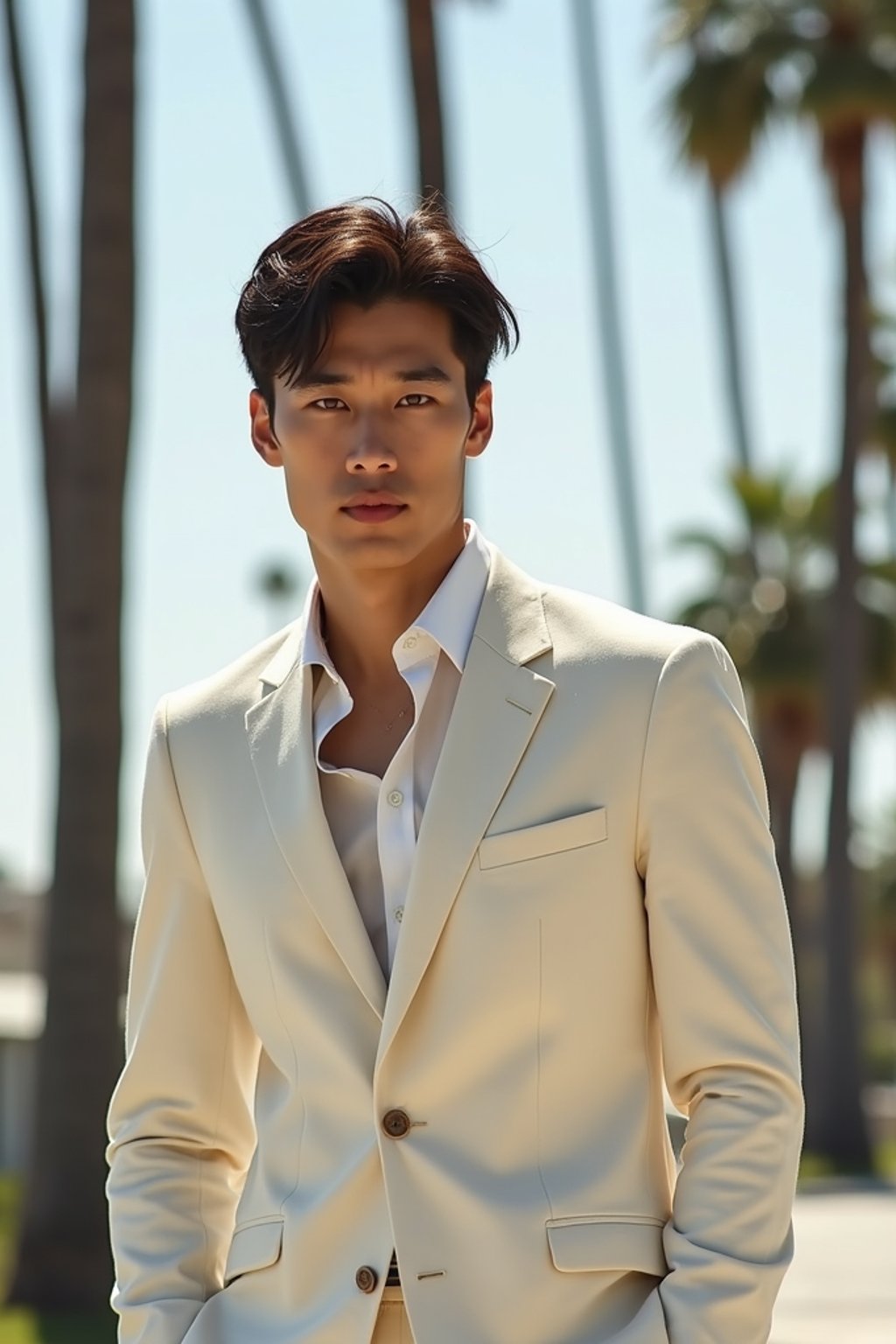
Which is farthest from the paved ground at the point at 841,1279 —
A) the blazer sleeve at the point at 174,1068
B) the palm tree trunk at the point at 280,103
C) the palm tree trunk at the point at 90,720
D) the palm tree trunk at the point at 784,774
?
the palm tree trunk at the point at 280,103

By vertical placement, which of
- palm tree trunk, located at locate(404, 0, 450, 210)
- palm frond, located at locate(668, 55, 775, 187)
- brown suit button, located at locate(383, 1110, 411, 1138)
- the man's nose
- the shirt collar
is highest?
palm frond, located at locate(668, 55, 775, 187)

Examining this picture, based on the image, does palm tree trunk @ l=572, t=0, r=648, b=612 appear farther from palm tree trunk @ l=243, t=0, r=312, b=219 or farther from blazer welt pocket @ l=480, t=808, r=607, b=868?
blazer welt pocket @ l=480, t=808, r=607, b=868

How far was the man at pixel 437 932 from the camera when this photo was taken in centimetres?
267

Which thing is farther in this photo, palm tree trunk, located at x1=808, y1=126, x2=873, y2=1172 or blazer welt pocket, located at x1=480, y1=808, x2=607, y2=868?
palm tree trunk, located at x1=808, y1=126, x2=873, y2=1172

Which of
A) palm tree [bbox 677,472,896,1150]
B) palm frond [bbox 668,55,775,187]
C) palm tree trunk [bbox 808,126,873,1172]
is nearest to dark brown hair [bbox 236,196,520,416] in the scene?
palm frond [bbox 668,55,775,187]

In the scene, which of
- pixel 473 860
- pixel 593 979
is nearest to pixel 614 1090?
pixel 593 979

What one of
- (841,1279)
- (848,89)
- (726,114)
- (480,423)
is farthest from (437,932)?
(726,114)

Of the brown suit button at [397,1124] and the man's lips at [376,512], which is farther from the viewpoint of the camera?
the man's lips at [376,512]

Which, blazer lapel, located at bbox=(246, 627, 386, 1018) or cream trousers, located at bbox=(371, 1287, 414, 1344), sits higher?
blazer lapel, located at bbox=(246, 627, 386, 1018)

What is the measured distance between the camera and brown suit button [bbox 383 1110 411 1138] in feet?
8.87

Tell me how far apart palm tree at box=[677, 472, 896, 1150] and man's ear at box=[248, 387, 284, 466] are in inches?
991

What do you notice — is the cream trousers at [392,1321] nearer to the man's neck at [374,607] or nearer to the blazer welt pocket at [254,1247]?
the blazer welt pocket at [254,1247]

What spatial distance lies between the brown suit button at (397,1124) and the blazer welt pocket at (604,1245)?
0.67 ft

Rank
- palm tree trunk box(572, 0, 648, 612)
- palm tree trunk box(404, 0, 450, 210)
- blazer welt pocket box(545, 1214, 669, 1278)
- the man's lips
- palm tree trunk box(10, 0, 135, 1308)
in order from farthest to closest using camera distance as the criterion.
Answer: palm tree trunk box(572, 0, 648, 612) → palm tree trunk box(404, 0, 450, 210) → palm tree trunk box(10, 0, 135, 1308) → the man's lips → blazer welt pocket box(545, 1214, 669, 1278)
